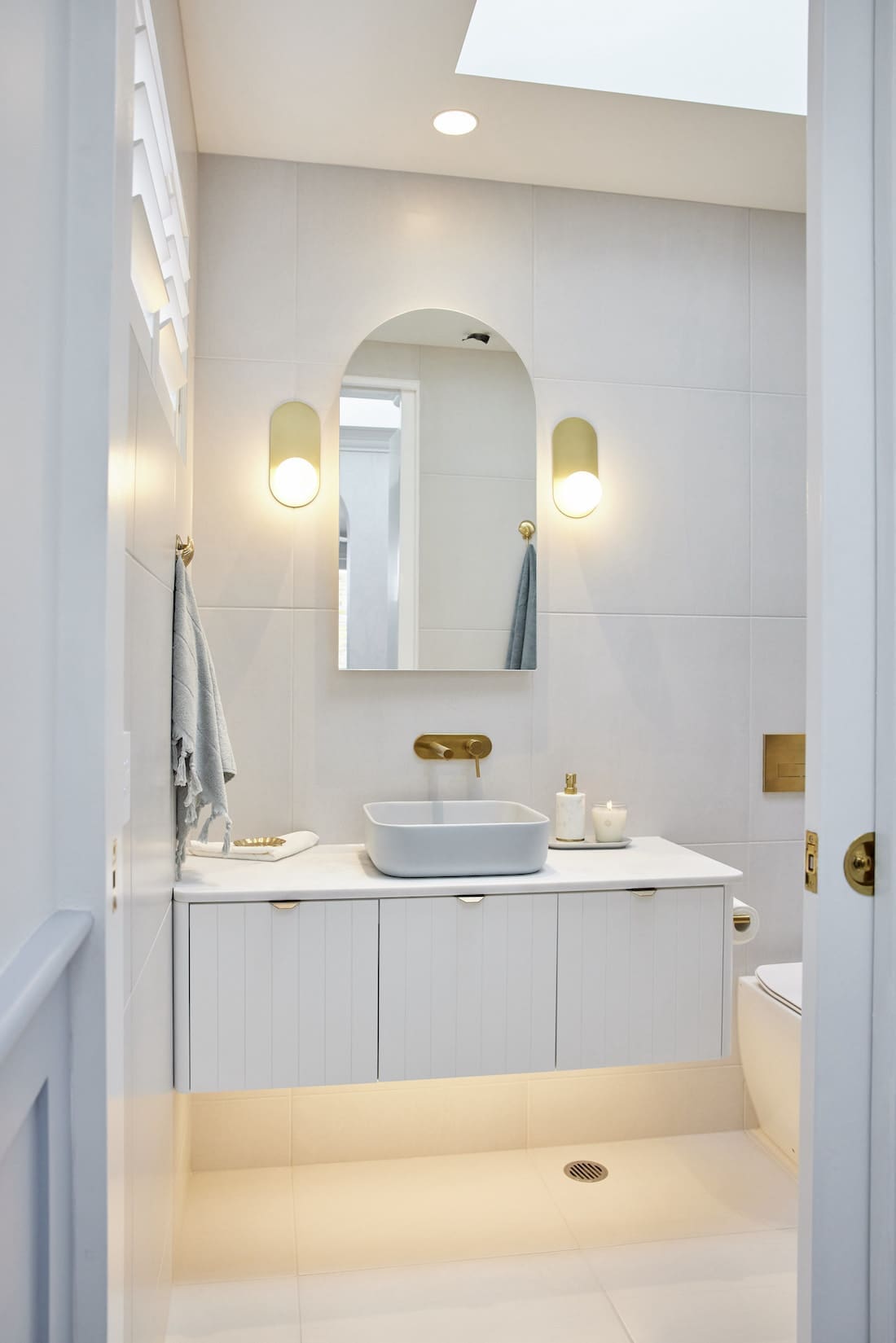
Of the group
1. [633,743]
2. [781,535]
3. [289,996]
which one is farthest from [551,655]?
[289,996]

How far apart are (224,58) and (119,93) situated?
125cm

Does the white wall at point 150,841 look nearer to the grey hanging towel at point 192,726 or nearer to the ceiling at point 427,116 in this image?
the grey hanging towel at point 192,726

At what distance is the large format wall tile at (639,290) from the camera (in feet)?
8.21

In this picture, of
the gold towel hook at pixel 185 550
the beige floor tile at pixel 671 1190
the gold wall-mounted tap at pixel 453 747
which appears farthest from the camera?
the gold wall-mounted tap at pixel 453 747

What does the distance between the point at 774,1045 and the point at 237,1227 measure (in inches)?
49.6

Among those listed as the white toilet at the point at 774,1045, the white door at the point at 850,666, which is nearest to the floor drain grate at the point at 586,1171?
the white toilet at the point at 774,1045

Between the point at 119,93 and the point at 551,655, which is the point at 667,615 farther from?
the point at 119,93

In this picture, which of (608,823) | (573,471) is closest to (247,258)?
(573,471)

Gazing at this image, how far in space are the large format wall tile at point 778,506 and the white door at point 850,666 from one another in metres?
1.62

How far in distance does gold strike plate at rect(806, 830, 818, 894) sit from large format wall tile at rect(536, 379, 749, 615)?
1.48 meters

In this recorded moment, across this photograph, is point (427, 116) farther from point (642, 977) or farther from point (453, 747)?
point (642, 977)

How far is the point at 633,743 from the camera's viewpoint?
8.32ft

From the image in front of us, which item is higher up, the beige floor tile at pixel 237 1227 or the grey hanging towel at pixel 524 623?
the grey hanging towel at pixel 524 623

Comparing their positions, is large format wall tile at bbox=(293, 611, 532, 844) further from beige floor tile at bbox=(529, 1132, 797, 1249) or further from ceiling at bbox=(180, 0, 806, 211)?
ceiling at bbox=(180, 0, 806, 211)
